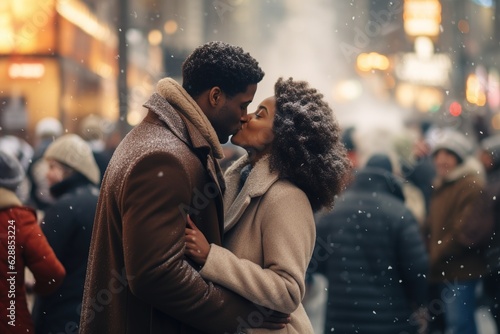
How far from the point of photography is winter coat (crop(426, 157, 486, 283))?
7.74 meters

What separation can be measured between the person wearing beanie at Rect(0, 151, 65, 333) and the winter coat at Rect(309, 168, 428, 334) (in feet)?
7.42

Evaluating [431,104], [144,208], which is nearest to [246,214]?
[144,208]

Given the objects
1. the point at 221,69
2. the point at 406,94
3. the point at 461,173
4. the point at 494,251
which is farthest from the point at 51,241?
the point at 406,94

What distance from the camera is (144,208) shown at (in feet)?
10.3

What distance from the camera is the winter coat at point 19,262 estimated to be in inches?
179

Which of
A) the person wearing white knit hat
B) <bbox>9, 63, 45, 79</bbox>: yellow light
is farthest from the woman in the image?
<bbox>9, 63, 45, 79</bbox>: yellow light

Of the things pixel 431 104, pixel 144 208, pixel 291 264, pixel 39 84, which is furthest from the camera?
pixel 431 104

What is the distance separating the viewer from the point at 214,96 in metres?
3.45

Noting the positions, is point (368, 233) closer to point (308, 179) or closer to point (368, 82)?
point (308, 179)

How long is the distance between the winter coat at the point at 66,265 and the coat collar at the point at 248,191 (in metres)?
1.95

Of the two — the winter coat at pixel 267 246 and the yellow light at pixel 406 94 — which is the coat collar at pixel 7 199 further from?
the yellow light at pixel 406 94

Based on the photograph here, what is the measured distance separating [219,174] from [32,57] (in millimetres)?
15704

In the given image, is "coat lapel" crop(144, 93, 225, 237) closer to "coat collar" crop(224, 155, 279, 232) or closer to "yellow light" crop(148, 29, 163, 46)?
"coat collar" crop(224, 155, 279, 232)

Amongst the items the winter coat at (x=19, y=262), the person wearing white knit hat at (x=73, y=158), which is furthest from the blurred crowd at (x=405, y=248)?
the winter coat at (x=19, y=262)
